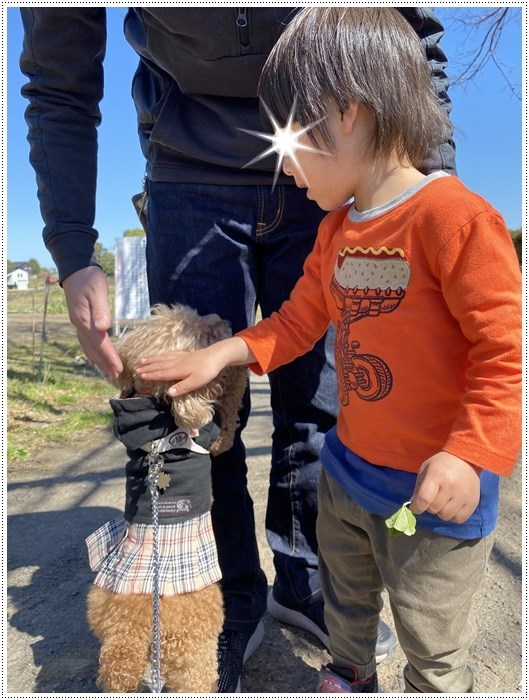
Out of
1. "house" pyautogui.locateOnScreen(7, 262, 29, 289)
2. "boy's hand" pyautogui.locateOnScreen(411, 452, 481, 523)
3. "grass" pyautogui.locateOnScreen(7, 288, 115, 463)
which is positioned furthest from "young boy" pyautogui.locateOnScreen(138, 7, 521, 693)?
"house" pyautogui.locateOnScreen(7, 262, 29, 289)

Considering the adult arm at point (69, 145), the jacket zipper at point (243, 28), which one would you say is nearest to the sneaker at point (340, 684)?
the adult arm at point (69, 145)

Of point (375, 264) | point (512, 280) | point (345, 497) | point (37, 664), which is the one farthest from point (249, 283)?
point (37, 664)

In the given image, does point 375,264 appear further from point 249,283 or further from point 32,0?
point 32,0

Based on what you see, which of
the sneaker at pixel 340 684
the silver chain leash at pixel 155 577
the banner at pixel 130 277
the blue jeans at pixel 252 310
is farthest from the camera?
the banner at pixel 130 277

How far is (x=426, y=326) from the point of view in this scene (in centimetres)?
123

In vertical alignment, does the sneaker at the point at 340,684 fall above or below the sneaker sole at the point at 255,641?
above

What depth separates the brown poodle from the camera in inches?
58.3

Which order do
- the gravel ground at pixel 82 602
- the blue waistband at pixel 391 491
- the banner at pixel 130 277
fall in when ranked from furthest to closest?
the banner at pixel 130 277 → the gravel ground at pixel 82 602 → the blue waistband at pixel 391 491

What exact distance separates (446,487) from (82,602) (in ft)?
5.90

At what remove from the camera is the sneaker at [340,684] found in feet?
5.01

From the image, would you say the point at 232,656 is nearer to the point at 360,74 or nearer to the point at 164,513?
the point at 164,513

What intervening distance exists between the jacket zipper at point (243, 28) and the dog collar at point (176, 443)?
1.05 meters

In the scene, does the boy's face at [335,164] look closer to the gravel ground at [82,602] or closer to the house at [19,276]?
the gravel ground at [82,602]

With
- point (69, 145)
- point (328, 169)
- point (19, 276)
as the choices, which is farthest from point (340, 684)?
point (19, 276)
